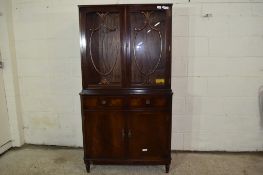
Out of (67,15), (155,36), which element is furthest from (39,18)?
(155,36)

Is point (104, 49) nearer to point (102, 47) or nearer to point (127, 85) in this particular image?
point (102, 47)

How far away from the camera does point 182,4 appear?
8.75 feet

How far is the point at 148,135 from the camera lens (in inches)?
93.7

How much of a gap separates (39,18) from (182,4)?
190 cm

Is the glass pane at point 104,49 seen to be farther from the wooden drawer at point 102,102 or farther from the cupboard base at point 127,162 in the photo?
the cupboard base at point 127,162

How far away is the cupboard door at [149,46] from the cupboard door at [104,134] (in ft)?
1.51

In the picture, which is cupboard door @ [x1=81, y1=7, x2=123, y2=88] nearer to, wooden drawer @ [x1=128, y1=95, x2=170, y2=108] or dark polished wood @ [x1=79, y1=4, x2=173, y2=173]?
dark polished wood @ [x1=79, y1=4, x2=173, y2=173]

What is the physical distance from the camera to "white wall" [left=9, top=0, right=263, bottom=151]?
2.68 metres

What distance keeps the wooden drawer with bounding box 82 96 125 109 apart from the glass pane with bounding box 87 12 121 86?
0.17m

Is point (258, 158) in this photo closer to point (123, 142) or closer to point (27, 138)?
point (123, 142)

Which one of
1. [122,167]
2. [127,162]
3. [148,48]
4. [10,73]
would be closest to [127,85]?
[148,48]

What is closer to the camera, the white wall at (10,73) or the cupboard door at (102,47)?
the cupboard door at (102,47)

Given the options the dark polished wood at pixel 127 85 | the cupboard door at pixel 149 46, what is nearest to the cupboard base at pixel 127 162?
the dark polished wood at pixel 127 85

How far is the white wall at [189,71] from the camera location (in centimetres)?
268
